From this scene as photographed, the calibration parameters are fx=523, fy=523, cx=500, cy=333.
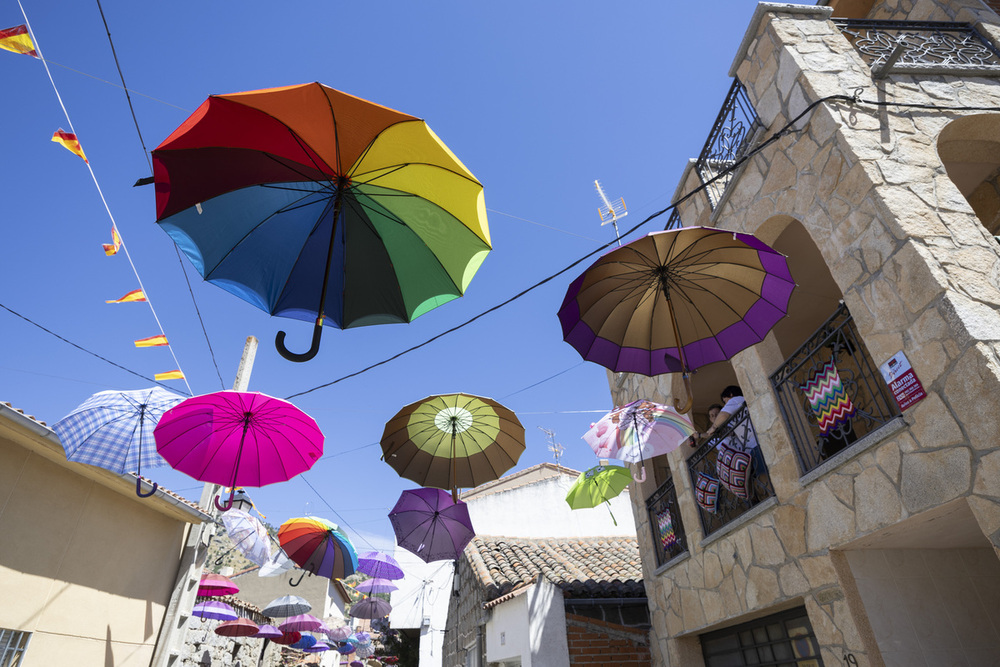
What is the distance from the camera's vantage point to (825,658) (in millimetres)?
3932

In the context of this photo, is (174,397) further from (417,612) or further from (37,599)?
(417,612)

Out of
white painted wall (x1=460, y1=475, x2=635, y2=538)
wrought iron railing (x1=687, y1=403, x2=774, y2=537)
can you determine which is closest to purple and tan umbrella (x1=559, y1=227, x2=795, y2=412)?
wrought iron railing (x1=687, y1=403, x2=774, y2=537)

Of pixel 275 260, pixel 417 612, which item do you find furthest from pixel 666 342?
pixel 417 612

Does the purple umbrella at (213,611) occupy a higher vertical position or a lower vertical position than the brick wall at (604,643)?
higher

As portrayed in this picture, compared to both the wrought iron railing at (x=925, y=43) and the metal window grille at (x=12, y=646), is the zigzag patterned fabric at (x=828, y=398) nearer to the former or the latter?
the wrought iron railing at (x=925, y=43)

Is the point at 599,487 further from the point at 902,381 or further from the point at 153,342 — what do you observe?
the point at 153,342

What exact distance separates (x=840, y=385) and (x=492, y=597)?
756 cm

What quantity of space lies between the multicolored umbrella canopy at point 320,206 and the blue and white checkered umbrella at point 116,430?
3.10 metres

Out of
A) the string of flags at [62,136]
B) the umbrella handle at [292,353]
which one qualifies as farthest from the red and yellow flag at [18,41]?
the umbrella handle at [292,353]

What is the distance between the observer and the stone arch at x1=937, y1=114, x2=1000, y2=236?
467 centimetres

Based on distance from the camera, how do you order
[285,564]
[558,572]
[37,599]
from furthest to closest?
[285,564] < [558,572] < [37,599]

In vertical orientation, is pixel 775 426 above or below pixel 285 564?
below

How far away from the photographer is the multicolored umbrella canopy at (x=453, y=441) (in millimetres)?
6656

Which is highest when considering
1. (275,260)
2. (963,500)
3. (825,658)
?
(275,260)
